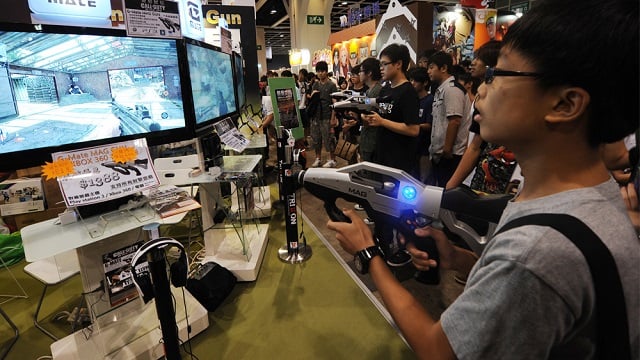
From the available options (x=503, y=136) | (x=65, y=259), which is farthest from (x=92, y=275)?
(x=503, y=136)

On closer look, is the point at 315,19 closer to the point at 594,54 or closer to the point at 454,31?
the point at 454,31

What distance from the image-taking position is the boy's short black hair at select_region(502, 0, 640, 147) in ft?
1.50

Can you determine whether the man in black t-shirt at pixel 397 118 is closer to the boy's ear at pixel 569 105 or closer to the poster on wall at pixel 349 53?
the boy's ear at pixel 569 105

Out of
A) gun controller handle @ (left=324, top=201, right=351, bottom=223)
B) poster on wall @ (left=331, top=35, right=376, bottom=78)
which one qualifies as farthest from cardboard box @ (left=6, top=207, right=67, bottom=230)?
poster on wall @ (left=331, top=35, right=376, bottom=78)

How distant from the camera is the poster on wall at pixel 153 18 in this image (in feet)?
5.05

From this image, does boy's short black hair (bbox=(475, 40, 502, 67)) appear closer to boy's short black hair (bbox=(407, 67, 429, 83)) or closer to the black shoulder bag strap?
boy's short black hair (bbox=(407, 67, 429, 83))

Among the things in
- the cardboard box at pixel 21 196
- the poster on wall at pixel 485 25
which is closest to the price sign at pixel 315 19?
the poster on wall at pixel 485 25

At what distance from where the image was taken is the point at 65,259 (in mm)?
2170

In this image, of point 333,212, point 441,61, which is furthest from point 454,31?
point 333,212

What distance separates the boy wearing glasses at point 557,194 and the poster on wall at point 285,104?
2.66 m

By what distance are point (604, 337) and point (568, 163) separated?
26 cm

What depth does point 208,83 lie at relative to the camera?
88.4 inches

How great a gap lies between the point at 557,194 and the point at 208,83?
7.07 feet

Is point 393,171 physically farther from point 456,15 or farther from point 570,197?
point 456,15
